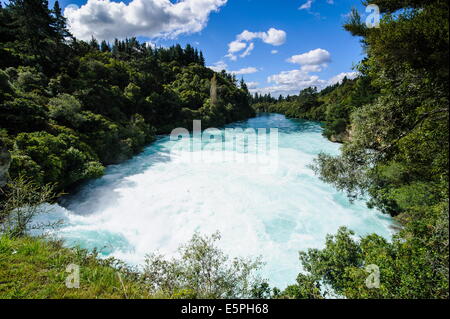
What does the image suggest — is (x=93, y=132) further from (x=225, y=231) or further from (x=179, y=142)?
(x=225, y=231)

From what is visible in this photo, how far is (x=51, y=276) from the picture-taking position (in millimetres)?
4117

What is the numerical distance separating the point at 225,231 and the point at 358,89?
26.1 m

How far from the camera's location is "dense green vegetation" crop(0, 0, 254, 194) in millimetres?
11984

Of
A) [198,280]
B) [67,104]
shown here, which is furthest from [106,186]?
[198,280]

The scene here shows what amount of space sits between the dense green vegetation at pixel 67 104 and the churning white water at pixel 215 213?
2562 mm

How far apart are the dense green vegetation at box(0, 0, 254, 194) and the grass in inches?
261

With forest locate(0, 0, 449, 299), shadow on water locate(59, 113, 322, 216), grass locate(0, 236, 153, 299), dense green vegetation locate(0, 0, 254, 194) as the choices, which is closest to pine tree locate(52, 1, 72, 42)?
dense green vegetation locate(0, 0, 254, 194)

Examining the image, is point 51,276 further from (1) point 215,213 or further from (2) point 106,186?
(2) point 106,186

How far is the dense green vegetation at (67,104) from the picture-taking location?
1198 centimetres

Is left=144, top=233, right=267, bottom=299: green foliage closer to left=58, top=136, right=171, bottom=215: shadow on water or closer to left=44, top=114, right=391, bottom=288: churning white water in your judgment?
left=44, top=114, right=391, bottom=288: churning white water

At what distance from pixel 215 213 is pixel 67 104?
16602mm
